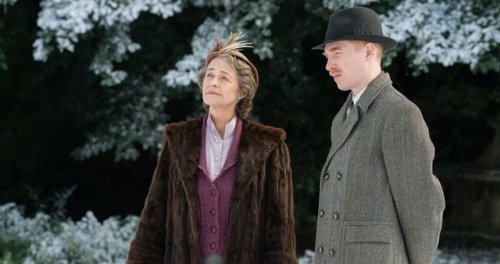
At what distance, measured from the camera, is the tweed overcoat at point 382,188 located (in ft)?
8.51

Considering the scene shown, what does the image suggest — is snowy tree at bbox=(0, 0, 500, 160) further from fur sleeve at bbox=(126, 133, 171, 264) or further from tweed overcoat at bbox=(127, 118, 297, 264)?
fur sleeve at bbox=(126, 133, 171, 264)

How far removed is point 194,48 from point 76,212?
3.32 m

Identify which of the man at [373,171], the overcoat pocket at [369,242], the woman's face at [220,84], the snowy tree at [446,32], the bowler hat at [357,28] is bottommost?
the overcoat pocket at [369,242]

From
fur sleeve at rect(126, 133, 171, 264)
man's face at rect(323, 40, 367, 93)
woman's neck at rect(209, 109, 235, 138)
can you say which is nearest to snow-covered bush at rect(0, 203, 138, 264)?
fur sleeve at rect(126, 133, 171, 264)

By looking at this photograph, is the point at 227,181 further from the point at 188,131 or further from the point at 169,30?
the point at 169,30

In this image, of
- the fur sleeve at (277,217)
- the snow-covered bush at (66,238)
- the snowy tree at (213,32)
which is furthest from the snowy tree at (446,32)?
the fur sleeve at (277,217)

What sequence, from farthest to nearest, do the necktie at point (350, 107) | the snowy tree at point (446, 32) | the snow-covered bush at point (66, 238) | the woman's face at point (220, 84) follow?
the snow-covered bush at point (66, 238), the snowy tree at point (446, 32), the woman's face at point (220, 84), the necktie at point (350, 107)

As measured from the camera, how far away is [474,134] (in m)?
10.2

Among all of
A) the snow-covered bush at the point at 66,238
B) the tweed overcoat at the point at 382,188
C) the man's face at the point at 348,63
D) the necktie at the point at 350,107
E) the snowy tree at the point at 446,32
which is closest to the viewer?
the tweed overcoat at the point at 382,188

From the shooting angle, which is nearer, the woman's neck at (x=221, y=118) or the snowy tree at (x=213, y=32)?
the woman's neck at (x=221, y=118)

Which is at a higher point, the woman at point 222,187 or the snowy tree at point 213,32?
the snowy tree at point 213,32

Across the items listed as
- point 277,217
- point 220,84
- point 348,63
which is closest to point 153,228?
point 277,217

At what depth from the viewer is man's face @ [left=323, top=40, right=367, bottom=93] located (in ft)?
8.85

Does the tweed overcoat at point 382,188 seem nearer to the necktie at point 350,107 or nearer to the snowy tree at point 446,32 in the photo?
the necktie at point 350,107
